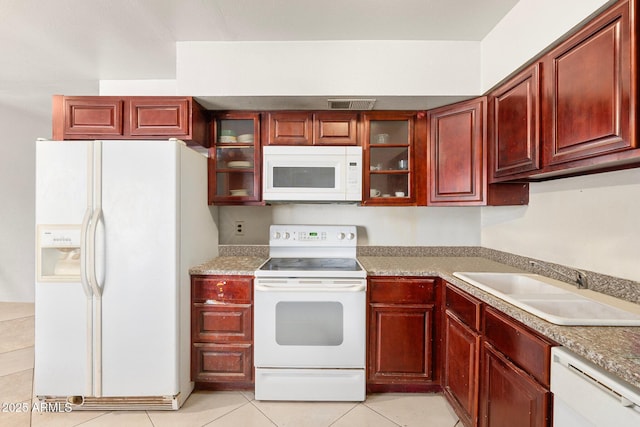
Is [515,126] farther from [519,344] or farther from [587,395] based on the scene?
[587,395]

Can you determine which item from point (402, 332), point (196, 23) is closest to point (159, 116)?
point (196, 23)

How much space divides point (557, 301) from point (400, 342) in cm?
94

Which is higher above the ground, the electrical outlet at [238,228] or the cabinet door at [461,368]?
the electrical outlet at [238,228]

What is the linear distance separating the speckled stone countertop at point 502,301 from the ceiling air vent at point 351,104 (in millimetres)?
1223

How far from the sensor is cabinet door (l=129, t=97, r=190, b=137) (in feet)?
6.75

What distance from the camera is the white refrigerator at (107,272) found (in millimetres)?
1731

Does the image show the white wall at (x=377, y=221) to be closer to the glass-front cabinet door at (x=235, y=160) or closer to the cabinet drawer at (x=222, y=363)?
the glass-front cabinet door at (x=235, y=160)

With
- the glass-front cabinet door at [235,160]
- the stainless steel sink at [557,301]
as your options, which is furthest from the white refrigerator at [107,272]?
the stainless steel sink at [557,301]

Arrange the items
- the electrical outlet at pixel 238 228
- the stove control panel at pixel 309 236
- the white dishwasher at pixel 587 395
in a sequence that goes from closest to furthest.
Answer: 1. the white dishwasher at pixel 587 395
2. the stove control panel at pixel 309 236
3. the electrical outlet at pixel 238 228

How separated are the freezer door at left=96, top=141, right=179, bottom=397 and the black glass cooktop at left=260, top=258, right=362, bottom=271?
2.20ft

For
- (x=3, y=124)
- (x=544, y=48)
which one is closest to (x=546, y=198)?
(x=544, y=48)

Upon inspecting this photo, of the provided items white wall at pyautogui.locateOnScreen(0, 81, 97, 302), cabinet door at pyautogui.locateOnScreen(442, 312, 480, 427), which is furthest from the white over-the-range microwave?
white wall at pyautogui.locateOnScreen(0, 81, 97, 302)

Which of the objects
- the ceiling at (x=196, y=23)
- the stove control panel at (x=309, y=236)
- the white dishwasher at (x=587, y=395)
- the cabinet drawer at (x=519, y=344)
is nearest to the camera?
the white dishwasher at (x=587, y=395)

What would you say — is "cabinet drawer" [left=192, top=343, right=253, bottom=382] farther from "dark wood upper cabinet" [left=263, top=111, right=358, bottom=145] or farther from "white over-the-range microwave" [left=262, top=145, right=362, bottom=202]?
"dark wood upper cabinet" [left=263, top=111, right=358, bottom=145]
